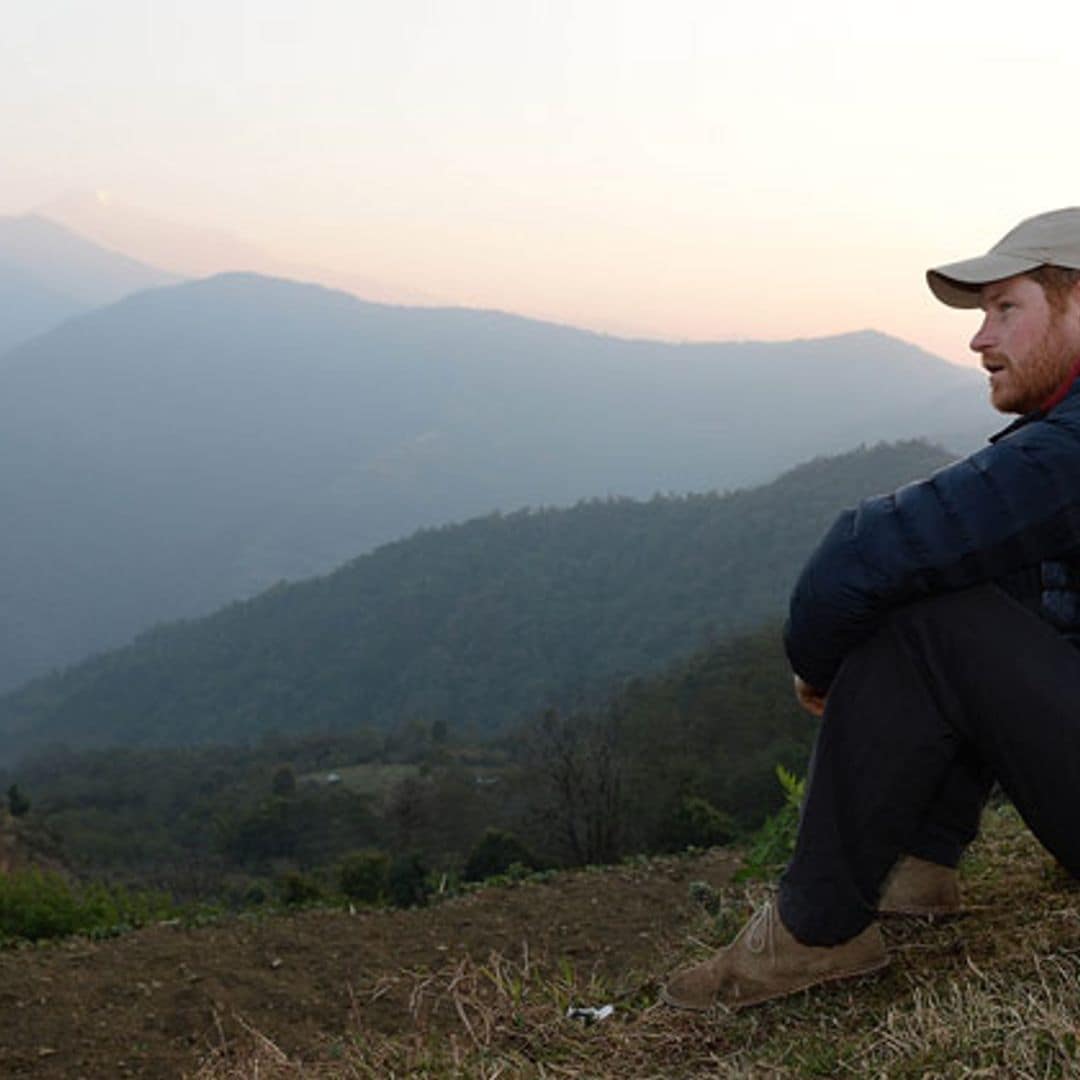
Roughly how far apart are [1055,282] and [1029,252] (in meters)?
0.07

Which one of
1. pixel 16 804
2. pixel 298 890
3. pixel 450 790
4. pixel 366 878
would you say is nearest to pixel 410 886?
pixel 298 890

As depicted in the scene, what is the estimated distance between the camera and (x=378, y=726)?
79375 millimetres

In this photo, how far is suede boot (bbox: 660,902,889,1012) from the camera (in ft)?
6.80

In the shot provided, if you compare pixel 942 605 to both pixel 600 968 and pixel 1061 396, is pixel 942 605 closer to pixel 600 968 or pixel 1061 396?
pixel 1061 396

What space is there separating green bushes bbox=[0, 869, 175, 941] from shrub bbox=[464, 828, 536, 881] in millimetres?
8366

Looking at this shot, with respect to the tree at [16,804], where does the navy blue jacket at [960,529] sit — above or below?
above

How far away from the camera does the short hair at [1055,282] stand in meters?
1.88

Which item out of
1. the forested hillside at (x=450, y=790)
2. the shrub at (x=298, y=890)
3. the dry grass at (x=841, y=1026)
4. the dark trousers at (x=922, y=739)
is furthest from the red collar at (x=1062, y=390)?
the shrub at (x=298, y=890)

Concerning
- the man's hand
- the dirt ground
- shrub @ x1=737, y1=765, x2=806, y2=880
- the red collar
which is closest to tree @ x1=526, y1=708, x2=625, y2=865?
the dirt ground

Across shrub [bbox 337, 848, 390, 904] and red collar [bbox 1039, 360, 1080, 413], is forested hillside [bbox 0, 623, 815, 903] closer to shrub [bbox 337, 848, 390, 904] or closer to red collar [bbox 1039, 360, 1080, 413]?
shrub [bbox 337, 848, 390, 904]

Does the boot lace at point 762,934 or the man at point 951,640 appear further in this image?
the boot lace at point 762,934

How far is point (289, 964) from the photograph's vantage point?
4.55m

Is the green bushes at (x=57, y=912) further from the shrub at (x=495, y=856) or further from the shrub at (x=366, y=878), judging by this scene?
the shrub at (x=495, y=856)

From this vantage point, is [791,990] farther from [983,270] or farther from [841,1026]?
[983,270]
